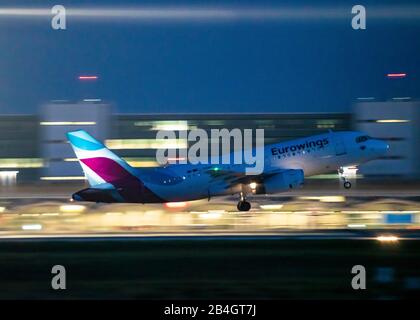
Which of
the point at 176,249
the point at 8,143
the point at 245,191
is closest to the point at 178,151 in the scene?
the point at 8,143

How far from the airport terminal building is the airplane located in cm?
4865

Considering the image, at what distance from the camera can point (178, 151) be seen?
280 ft

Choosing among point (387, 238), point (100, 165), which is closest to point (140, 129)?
point (100, 165)

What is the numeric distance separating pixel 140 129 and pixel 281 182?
62655 mm

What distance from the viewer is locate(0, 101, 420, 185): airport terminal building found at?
320 feet

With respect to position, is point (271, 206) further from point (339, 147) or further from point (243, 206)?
point (339, 147)

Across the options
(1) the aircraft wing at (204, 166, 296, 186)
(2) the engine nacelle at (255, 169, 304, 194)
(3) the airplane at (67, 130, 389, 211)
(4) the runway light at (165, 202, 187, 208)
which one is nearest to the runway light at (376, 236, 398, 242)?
(2) the engine nacelle at (255, 169, 304, 194)

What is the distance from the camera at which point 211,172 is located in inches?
1715

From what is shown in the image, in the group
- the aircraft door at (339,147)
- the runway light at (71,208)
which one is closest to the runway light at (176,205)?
the runway light at (71,208)

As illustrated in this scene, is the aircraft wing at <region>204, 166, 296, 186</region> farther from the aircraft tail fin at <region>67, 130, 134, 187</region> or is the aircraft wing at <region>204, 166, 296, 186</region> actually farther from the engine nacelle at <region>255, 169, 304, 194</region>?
the aircraft tail fin at <region>67, 130, 134, 187</region>
